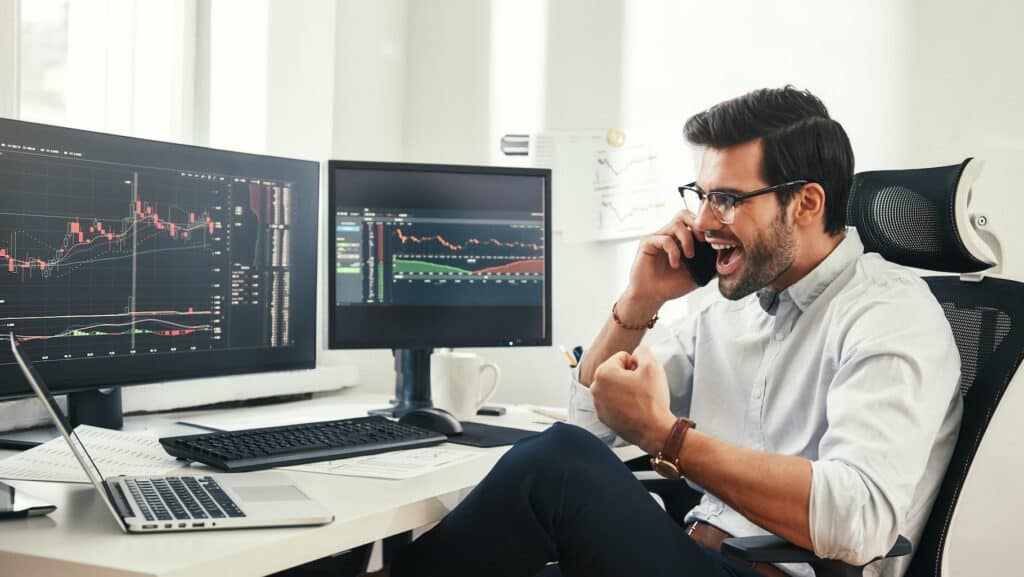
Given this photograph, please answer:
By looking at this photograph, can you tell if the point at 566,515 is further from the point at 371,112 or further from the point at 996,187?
the point at 371,112

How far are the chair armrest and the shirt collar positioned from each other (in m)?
0.42

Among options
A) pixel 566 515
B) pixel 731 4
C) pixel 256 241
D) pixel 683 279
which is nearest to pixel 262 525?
pixel 566 515

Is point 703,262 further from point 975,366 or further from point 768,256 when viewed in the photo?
point 975,366

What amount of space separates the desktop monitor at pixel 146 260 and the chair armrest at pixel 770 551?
96cm

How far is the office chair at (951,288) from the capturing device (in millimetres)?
1356

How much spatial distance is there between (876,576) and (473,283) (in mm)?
968

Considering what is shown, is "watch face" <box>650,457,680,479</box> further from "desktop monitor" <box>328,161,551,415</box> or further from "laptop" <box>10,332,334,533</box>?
"desktop monitor" <box>328,161,551,415</box>

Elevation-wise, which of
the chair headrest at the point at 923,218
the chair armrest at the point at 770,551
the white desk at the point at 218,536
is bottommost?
the chair armrest at the point at 770,551

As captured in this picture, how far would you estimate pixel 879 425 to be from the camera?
128 cm

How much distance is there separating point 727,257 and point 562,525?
0.59 metres

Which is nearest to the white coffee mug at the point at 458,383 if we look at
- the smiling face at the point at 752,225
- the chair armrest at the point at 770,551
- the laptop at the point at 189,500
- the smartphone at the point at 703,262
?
the smartphone at the point at 703,262

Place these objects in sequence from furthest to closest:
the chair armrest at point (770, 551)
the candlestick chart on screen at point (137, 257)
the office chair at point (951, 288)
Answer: the candlestick chart on screen at point (137, 257), the office chair at point (951, 288), the chair armrest at point (770, 551)

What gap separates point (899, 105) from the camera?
6.82 feet

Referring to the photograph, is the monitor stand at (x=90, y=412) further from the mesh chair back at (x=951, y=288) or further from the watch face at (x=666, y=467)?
the mesh chair back at (x=951, y=288)
